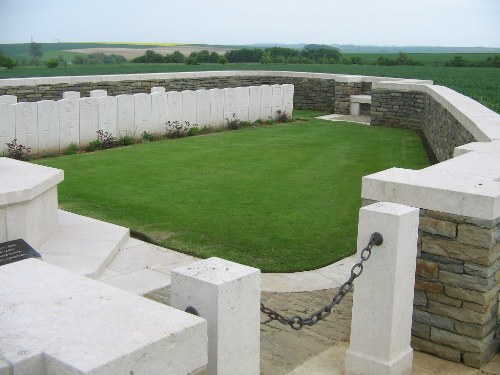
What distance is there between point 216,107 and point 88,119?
12.2 ft

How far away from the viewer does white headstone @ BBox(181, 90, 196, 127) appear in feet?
45.3

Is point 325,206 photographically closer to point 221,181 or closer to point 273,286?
point 221,181

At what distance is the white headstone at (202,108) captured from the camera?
14180 mm

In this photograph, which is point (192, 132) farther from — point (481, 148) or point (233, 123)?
point (481, 148)

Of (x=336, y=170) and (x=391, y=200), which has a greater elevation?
(x=391, y=200)

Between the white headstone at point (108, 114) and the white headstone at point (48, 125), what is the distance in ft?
3.30

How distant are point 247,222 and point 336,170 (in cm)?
344

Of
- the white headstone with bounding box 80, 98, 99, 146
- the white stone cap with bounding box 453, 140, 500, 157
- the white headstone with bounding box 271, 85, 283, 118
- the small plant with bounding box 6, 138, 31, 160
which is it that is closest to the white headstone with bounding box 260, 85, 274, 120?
the white headstone with bounding box 271, 85, 283, 118

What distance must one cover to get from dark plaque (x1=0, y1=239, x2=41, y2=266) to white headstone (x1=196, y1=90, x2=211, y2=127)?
943cm

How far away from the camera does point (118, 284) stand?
523cm

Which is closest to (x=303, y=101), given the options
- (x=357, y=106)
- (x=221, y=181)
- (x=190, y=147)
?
(x=357, y=106)

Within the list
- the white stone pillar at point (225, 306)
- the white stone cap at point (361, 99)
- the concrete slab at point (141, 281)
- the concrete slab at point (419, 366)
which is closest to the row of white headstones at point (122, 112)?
the white stone cap at point (361, 99)

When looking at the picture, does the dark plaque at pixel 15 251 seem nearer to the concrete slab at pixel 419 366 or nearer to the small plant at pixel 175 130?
the concrete slab at pixel 419 366

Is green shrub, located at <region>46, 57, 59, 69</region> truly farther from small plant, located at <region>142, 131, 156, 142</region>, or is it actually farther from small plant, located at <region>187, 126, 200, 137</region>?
small plant, located at <region>142, 131, 156, 142</region>
